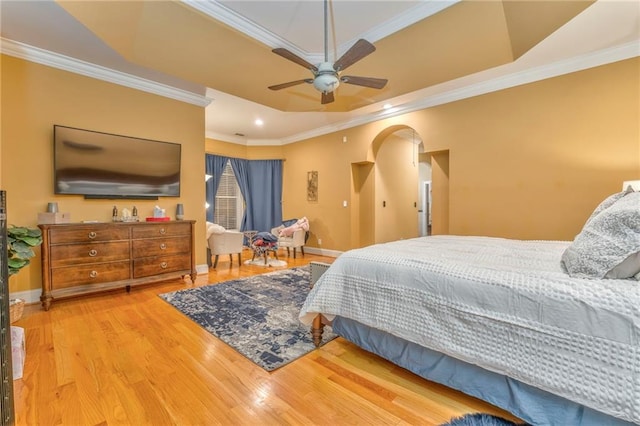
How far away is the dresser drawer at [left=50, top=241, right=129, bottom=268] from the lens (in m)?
3.05

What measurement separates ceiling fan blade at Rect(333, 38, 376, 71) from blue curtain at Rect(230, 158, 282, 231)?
4.94 meters

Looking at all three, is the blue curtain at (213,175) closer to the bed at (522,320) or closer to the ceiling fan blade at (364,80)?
the ceiling fan blade at (364,80)

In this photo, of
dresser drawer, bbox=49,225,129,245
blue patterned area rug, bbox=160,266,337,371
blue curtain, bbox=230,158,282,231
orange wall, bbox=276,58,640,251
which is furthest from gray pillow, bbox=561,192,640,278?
blue curtain, bbox=230,158,282,231

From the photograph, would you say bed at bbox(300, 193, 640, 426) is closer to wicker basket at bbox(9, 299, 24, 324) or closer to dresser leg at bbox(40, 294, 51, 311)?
wicker basket at bbox(9, 299, 24, 324)

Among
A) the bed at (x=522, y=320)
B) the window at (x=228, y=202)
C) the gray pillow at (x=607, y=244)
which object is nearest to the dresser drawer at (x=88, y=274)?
the bed at (x=522, y=320)

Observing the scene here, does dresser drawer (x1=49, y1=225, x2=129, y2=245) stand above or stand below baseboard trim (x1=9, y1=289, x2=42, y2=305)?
above

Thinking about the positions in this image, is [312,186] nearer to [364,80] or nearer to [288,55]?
[364,80]

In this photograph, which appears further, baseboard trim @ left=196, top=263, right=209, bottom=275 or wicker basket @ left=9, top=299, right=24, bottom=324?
baseboard trim @ left=196, top=263, right=209, bottom=275

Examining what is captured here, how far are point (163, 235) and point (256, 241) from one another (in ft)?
5.56

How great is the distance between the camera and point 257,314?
9.35 feet

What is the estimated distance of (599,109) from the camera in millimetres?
3266

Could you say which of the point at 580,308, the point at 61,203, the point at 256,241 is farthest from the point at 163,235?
the point at 580,308

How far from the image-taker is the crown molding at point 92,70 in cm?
312

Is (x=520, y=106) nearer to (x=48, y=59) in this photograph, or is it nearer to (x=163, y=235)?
(x=163, y=235)
